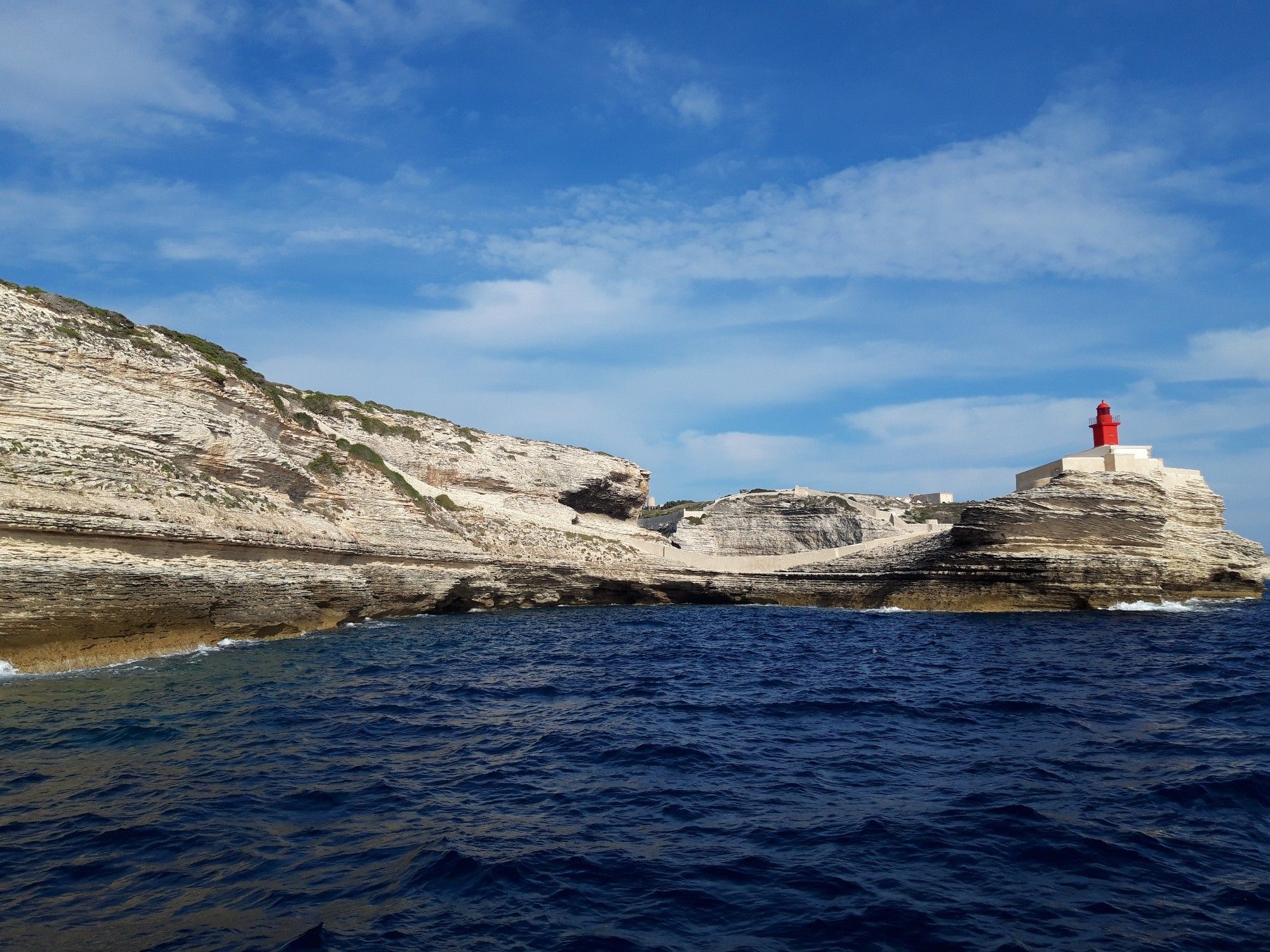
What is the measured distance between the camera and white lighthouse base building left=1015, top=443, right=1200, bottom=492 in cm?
3506

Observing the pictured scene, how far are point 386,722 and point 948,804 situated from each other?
8.70 meters

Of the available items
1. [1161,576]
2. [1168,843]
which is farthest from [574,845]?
[1161,576]

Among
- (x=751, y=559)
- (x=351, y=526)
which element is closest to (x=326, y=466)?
(x=351, y=526)

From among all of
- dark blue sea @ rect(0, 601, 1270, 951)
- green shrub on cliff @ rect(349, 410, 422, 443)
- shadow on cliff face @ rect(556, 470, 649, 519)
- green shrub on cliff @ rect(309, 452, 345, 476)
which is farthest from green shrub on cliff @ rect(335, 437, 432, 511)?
dark blue sea @ rect(0, 601, 1270, 951)

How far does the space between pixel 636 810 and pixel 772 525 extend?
5740 centimetres

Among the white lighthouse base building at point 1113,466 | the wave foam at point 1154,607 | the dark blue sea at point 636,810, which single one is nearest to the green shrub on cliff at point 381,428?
the dark blue sea at point 636,810

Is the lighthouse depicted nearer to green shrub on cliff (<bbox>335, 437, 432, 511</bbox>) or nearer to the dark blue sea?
the dark blue sea

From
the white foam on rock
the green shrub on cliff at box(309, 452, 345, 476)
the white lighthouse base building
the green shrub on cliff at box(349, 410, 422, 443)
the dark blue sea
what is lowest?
the dark blue sea

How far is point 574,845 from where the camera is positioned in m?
8.16

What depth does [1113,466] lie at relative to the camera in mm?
35156

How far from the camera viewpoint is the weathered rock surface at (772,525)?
63.7 meters

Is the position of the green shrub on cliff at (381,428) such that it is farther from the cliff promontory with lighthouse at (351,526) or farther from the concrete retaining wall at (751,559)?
the concrete retaining wall at (751,559)

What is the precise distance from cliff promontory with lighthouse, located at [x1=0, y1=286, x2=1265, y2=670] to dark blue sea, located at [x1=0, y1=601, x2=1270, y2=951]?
12.8ft

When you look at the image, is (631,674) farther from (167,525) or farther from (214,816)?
(167,525)
